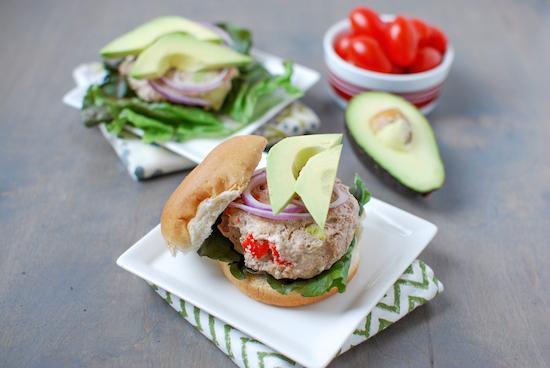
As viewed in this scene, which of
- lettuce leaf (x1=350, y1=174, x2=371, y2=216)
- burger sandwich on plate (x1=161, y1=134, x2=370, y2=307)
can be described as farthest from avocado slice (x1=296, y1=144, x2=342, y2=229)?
lettuce leaf (x1=350, y1=174, x2=371, y2=216)

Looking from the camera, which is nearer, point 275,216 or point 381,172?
point 275,216

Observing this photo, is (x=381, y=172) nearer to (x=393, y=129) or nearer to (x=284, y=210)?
(x=393, y=129)

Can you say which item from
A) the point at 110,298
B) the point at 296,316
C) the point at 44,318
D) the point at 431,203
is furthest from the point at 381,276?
the point at 44,318

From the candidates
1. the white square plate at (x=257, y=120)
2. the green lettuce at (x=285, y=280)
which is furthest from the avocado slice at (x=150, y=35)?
the green lettuce at (x=285, y=280)

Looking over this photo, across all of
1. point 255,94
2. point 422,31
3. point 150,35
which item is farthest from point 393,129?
point 150,35

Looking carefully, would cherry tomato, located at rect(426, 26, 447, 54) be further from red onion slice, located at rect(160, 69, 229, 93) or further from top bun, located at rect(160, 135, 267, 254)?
top bun, located at rect(160, 135, 267, 254)
